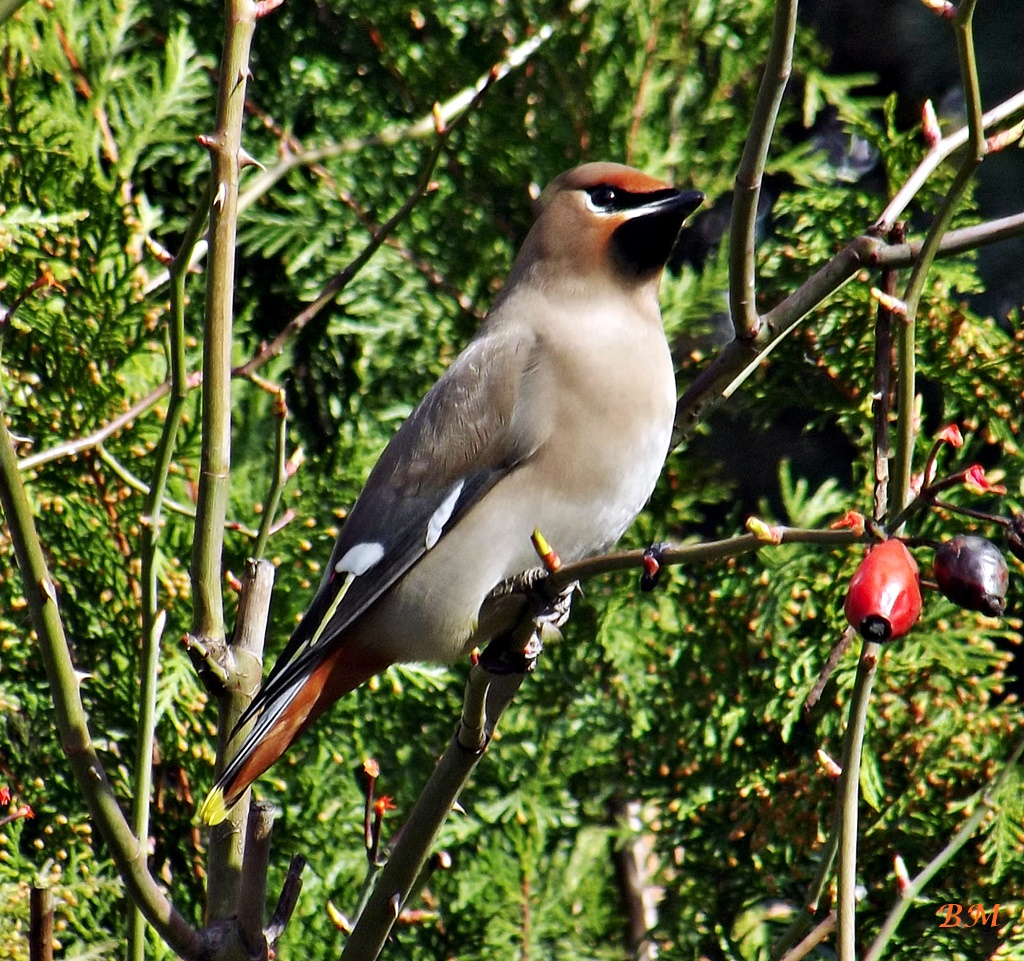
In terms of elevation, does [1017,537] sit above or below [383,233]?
below

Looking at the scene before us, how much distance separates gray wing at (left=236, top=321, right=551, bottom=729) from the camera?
226cm

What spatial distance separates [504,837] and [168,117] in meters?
1.51

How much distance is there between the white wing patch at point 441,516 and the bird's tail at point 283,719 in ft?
0.67

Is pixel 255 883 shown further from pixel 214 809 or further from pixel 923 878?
pixel 923 878

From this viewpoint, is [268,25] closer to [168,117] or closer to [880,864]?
[168,117]

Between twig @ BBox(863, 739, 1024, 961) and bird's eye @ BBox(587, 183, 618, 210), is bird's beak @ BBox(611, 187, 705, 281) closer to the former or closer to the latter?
bird's eye @ BBox(587, 183, 618, 210)

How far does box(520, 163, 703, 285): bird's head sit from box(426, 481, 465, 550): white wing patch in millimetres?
453

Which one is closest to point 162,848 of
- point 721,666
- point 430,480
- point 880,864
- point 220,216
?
point 430,480

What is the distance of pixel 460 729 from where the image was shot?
1.61 metres

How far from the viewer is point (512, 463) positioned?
89.3 inches

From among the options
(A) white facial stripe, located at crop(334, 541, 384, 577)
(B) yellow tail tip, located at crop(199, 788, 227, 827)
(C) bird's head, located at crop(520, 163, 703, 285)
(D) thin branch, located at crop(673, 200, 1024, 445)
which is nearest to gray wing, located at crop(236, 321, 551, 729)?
(A) white facial stripe, located at crop(334, 541, 384, 577)

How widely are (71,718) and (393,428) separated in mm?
1472

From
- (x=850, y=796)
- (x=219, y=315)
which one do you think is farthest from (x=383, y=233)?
(x=850, y=796)

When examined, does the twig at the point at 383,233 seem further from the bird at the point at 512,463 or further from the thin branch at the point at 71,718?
the thin branch at the point at 71,718
